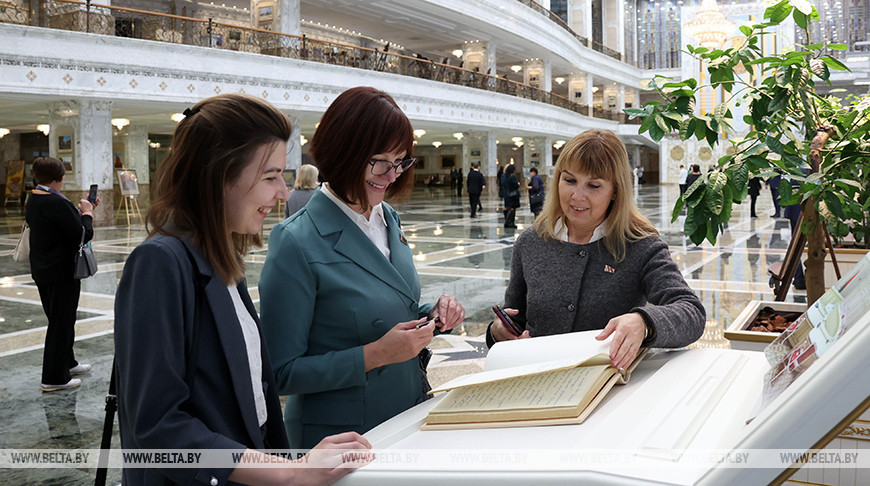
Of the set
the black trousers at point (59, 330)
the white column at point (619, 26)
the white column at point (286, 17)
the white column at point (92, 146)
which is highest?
the white column at point (619, 26)

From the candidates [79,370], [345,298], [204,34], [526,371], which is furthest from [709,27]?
[526,371]

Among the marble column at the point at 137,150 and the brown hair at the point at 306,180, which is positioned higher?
the marble column at the point at 137,150

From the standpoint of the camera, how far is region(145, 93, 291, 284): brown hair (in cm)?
119

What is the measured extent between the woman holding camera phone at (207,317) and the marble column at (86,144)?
50.0ft

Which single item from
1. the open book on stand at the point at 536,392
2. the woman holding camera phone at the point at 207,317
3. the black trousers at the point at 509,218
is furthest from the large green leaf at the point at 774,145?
the black trousers at the point at 509,218

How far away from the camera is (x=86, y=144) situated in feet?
49.3

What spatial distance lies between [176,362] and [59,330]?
377 cm

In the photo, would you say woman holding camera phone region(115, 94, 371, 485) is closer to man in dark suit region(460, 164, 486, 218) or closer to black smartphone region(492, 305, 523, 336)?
black smartphone region(492, 305, 523, 336)

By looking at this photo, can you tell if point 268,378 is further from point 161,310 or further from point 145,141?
point 145,141

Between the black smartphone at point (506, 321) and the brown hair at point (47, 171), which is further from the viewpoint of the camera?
the brown hair at point (47, 171)

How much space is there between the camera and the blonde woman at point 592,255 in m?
1.85

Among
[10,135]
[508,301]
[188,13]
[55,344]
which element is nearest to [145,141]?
[188,13]

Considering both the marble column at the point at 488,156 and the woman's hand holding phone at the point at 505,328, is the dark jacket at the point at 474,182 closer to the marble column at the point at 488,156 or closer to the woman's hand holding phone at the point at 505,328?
the marble column at the point at 488,156

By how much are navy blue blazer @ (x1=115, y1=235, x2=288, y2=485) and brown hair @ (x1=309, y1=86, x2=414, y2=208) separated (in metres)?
0.51
